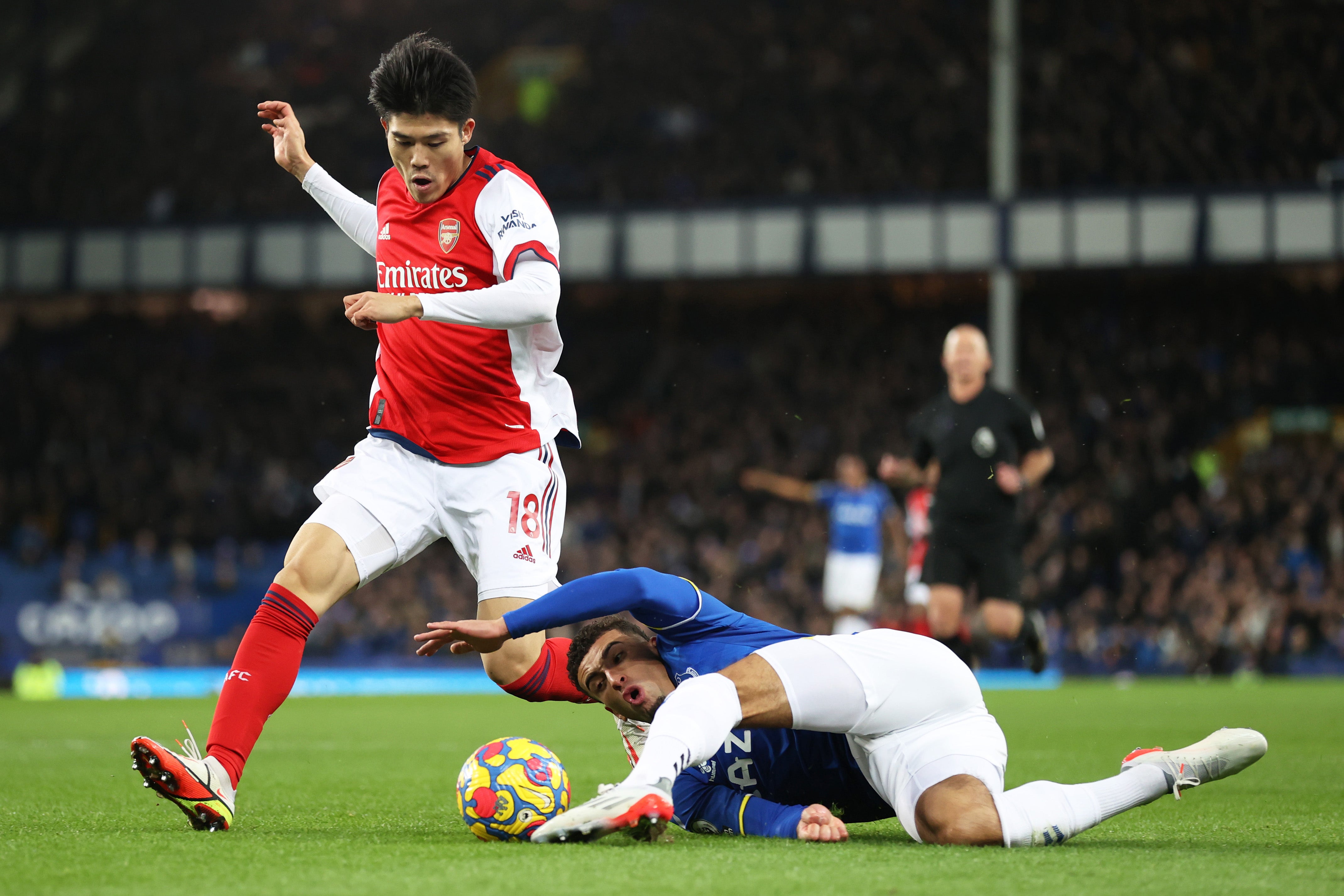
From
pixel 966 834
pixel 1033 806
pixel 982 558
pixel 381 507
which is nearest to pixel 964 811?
pixel 966 834

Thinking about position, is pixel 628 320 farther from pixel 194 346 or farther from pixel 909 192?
pixel 194 346

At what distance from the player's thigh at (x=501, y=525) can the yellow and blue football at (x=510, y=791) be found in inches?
25.9

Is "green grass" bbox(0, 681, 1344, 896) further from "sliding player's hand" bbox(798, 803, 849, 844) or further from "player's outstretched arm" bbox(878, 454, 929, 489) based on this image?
"player's outstretched arm" bbox(878, 454, 929, 489)

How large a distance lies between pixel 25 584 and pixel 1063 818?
20811 millimetres

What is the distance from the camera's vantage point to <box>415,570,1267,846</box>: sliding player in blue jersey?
4.05m

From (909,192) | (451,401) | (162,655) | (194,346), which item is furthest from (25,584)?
(451,401)

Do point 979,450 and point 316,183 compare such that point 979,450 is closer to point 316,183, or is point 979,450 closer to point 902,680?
point 316,183

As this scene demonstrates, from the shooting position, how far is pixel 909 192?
2633 centimetres

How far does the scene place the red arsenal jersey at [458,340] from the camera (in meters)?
5.08

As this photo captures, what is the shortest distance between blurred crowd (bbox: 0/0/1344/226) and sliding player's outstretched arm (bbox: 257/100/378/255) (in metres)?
21.9

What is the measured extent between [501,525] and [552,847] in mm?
1284

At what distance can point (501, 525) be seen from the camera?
Answer: 5.06m

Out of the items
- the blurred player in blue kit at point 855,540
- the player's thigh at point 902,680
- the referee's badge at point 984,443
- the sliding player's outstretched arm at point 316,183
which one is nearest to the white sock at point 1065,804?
the player's thigh at point 902,680

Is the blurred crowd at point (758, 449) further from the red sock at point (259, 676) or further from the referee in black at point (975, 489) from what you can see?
the red sock at point (259, 676)
